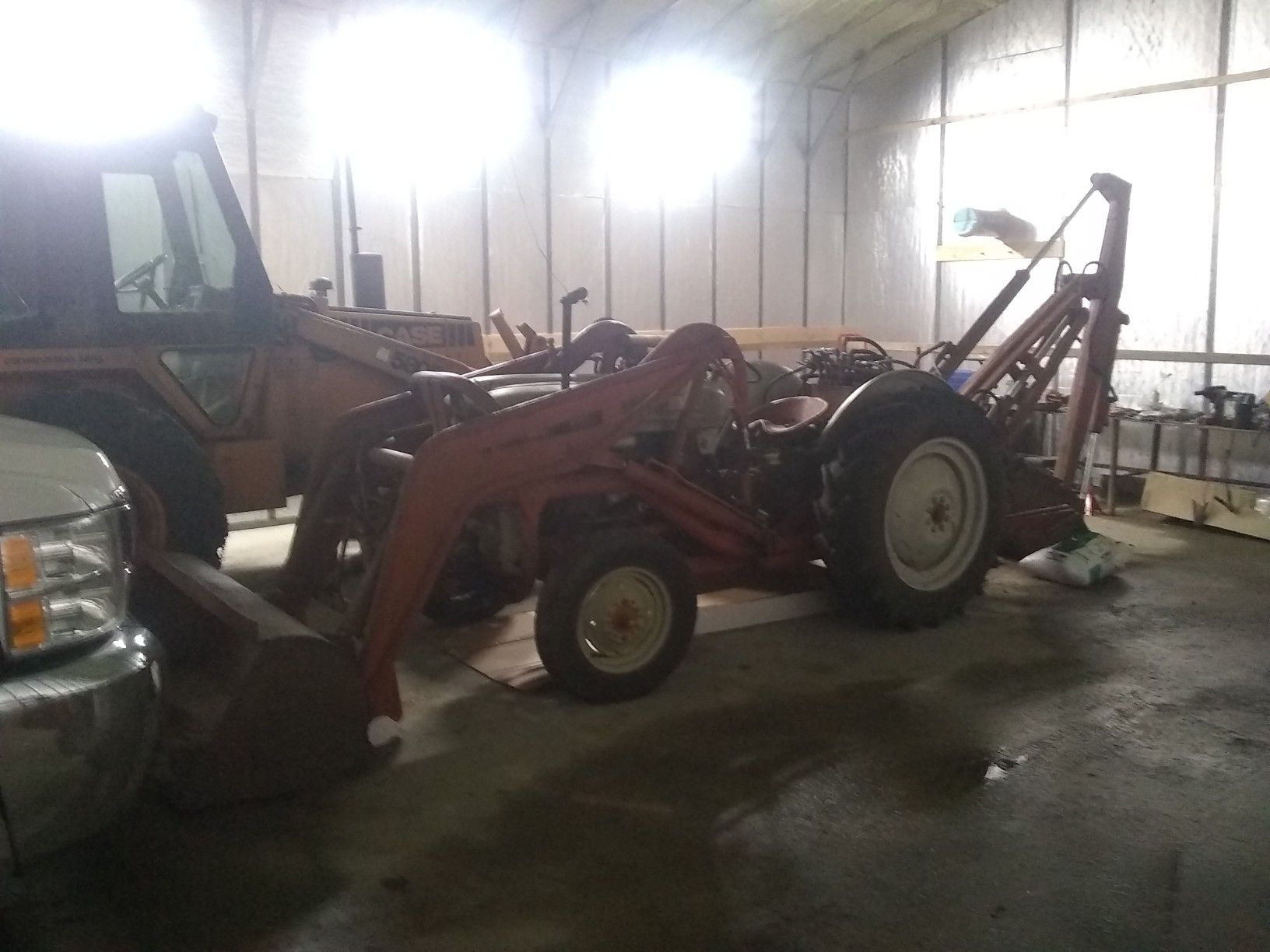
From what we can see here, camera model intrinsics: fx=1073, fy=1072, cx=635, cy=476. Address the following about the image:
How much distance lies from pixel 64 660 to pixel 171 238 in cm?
333

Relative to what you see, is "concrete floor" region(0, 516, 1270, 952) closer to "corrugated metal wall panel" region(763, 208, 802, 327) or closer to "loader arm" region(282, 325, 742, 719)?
"loader arm" region(282, 325, 742, 719)

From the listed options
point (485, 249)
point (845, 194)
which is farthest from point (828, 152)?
point (485, 249)

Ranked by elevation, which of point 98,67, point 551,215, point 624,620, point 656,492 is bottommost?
point 624,620

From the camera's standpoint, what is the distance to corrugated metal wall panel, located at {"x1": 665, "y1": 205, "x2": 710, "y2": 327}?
1055cm

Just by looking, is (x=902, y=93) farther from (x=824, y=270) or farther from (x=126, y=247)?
(x=126, y=247)

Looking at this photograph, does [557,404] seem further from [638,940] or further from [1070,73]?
[1070,73]

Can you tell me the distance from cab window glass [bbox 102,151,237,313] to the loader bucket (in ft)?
6.77

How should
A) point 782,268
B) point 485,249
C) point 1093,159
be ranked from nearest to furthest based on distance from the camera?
point 485,249
point 1093,159
point 782,268

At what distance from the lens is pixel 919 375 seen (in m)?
5.14

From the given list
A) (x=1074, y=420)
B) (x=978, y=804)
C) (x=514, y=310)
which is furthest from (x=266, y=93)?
(x=978, y=804)

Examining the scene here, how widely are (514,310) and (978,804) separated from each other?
7.03 metres

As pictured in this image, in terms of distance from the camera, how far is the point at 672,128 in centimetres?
1038

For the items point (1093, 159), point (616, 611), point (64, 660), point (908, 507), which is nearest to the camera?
point (64, 660)

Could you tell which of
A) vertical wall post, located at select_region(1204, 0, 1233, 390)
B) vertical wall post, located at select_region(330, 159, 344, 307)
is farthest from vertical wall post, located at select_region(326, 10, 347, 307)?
vertical wall post, located at select_region(1204, 0, 1233, 390)
